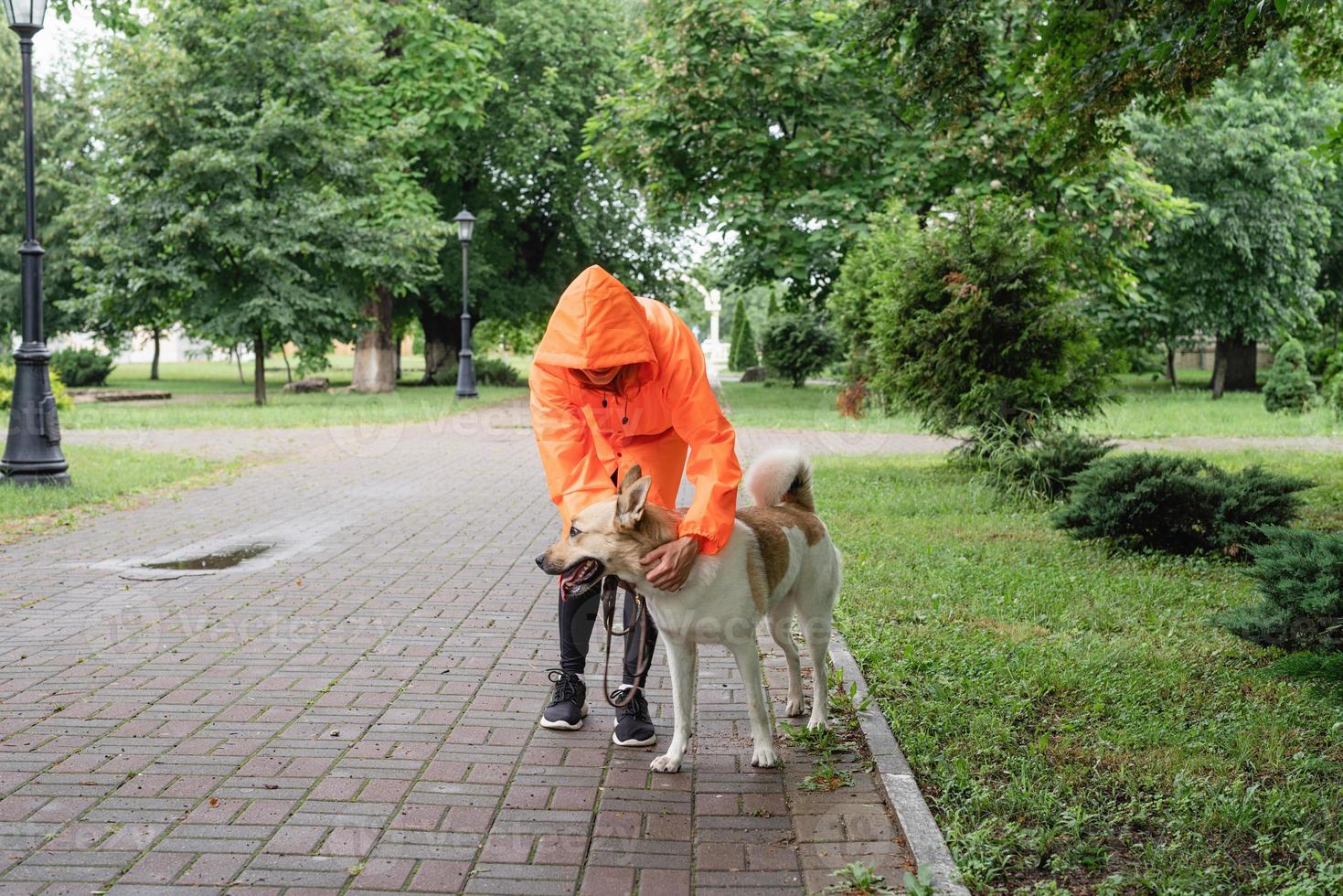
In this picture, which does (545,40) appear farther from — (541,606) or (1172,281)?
(541,606)

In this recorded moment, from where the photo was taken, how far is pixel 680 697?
443 cm

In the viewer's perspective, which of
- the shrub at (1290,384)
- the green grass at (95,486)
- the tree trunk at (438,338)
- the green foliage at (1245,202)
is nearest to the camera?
the green grass at (95,486)

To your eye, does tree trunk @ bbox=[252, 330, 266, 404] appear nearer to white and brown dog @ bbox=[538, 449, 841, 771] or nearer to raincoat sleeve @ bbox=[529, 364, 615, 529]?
raincoat sleeve @ bbox=[529, 364, 615, 529]

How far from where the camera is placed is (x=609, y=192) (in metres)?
37.3

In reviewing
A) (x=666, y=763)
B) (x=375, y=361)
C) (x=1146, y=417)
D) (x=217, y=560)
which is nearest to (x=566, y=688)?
(x=666, y=763)

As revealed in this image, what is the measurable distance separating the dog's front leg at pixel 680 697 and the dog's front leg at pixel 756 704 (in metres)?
0.17

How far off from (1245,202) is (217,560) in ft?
93.4

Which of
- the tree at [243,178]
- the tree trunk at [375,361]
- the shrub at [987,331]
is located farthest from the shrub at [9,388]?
the tree trunk at [375,361]

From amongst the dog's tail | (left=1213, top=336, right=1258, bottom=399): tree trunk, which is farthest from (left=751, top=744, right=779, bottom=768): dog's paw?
(left=1213, top=336, right=1258, bottom=399): tree trunk

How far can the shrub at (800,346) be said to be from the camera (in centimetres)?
3919

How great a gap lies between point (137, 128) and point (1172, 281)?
85.6 feet

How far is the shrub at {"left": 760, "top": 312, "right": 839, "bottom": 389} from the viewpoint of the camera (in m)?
39.2

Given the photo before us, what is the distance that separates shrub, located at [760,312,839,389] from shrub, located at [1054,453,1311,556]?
29.6m

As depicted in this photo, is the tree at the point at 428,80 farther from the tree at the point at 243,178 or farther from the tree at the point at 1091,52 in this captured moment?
the tree at the point at 1091,52
